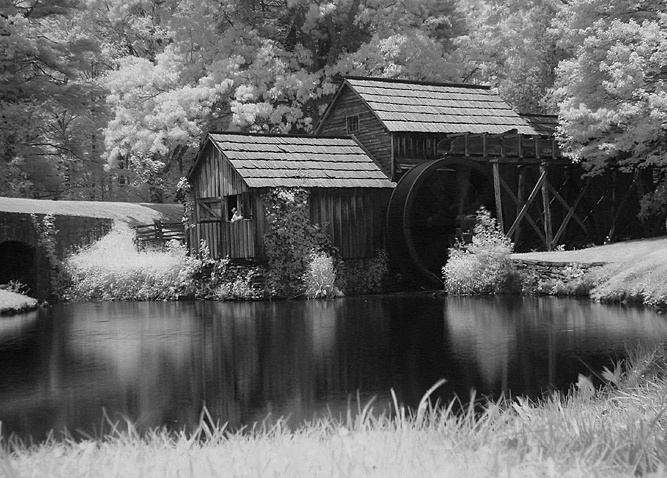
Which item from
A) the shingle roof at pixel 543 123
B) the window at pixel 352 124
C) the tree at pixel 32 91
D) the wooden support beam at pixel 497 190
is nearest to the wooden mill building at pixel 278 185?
the window at pixel 352 124

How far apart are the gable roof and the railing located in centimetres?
697

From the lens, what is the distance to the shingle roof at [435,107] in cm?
2741

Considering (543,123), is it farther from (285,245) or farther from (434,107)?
(285,245)

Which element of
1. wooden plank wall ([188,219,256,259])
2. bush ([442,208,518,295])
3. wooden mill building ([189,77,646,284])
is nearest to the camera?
bush ([442,208,518,295])

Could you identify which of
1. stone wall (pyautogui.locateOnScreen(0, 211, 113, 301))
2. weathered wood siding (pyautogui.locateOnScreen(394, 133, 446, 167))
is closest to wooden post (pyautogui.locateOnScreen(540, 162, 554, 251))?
weathered wood siding (pyautogui.locateOnScreen(394, 133, 446, 167))

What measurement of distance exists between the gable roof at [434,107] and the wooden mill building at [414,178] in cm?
4

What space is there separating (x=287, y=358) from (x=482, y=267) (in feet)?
36.4

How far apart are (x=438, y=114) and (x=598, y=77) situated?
5.88 metres

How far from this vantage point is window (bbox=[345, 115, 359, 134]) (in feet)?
93.7

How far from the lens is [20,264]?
95.1ft

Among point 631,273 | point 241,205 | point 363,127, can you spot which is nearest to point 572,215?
point 363,127

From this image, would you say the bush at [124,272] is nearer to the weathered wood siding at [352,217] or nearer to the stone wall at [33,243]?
the stone wall at [33,243]

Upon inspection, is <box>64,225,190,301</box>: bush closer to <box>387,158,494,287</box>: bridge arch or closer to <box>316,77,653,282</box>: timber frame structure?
<box>387,158,494,287</box>: bridge arch

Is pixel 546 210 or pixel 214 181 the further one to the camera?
pixel 546 210
